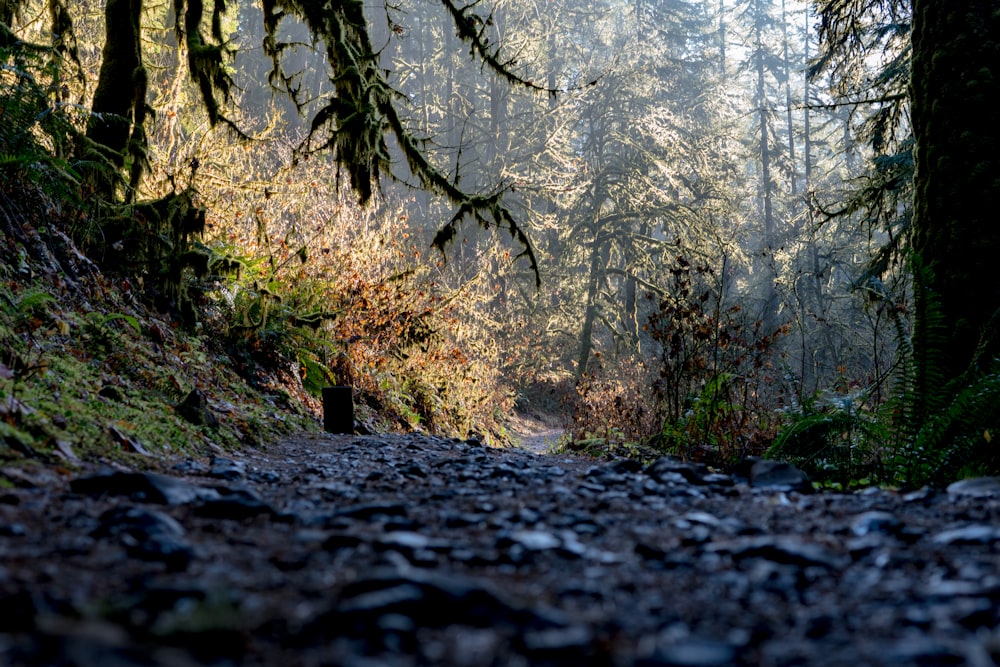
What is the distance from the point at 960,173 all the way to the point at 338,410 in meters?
5.40

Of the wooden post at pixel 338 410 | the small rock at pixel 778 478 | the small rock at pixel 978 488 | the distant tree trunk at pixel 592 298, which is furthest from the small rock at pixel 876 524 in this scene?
the distant tree trunk at pixel 592 298

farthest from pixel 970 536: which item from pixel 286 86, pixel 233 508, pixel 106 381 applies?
pixel 286 86

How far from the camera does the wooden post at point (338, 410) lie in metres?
6.82

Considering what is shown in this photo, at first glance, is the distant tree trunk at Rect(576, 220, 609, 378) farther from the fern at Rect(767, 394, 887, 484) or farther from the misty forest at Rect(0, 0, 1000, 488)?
the fern at Rect(767, 394, 887, 484)

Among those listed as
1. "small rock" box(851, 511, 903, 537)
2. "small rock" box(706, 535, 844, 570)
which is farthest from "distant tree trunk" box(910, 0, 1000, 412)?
"small rock" box(706, 535, 844, 570)

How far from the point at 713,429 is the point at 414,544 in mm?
5129

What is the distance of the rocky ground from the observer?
1.28 meters

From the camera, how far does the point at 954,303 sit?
187 inches

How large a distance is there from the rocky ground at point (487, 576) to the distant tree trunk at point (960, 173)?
2.01m

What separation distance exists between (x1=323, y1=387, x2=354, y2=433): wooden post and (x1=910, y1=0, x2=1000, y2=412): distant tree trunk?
484cm

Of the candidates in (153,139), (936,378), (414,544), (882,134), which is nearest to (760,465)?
(936,378)

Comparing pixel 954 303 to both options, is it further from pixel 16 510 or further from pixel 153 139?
pixel 153 139

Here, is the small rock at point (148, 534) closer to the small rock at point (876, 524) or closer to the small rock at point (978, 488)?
the small rock at point (876, 524)

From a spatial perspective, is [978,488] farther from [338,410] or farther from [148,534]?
[338,410]
